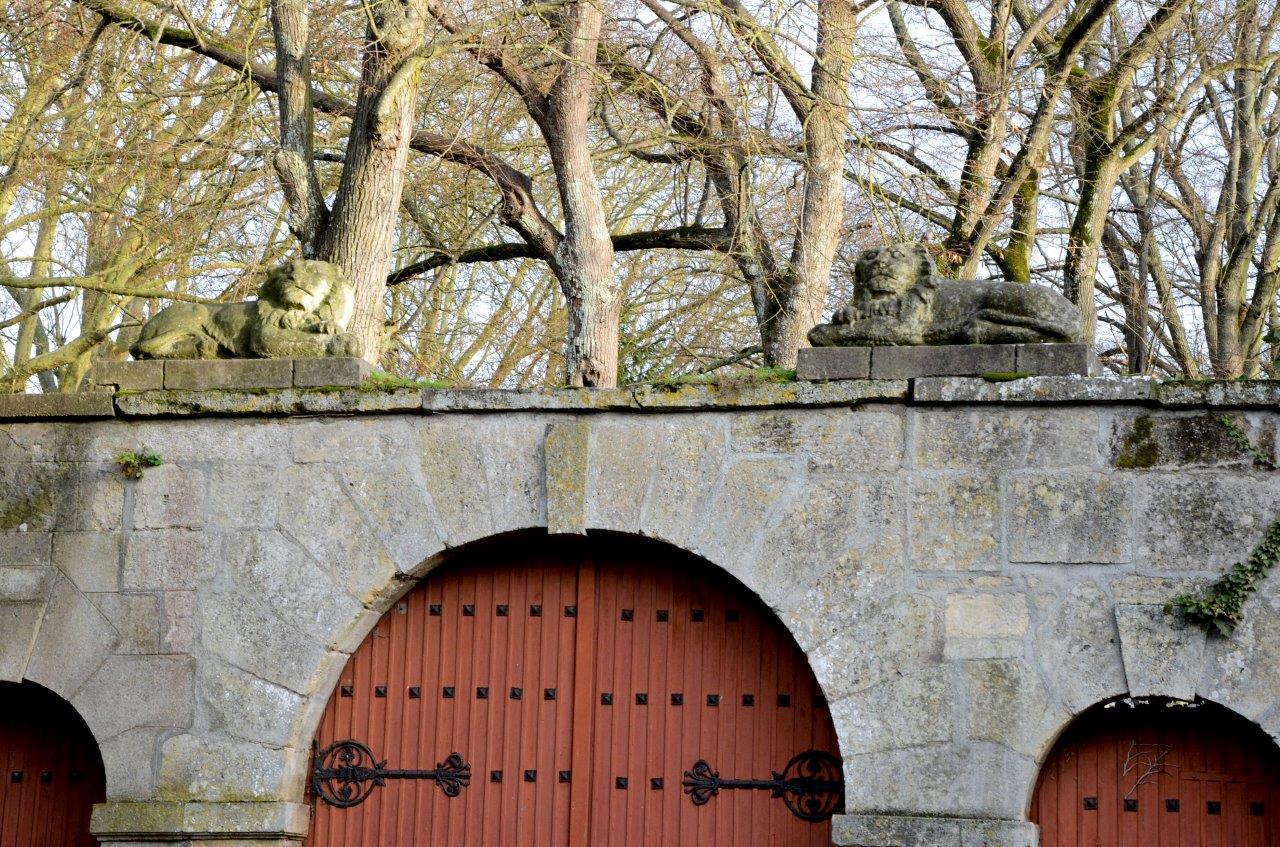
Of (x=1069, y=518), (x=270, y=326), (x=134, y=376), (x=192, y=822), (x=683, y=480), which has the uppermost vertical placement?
(x=270, y=326)

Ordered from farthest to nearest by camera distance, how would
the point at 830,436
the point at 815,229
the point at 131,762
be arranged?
the point at 815,229, the point at 131,762, the point at 830,436

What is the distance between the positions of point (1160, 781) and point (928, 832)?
37.9 inches

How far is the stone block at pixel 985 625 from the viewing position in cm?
619

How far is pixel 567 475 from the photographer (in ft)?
21.7

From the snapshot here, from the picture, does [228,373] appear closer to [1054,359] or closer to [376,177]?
[1054,359]

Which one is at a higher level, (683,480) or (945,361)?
(945,361)

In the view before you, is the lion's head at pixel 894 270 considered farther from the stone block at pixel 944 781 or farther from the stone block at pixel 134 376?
the stone block at pixel 134 376

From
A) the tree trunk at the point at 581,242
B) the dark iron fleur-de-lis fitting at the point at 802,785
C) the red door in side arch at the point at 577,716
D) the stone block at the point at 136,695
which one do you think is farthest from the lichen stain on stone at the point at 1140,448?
the tree trunk at the point at 581,242

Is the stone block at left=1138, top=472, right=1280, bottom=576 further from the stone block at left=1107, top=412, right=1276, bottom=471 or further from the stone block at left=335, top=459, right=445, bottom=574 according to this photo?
the stone block at left=335, top=459, right=445, bottom=574

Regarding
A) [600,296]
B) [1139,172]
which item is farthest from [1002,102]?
[1139,172]

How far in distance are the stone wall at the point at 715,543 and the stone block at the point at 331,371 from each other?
0.30 feet

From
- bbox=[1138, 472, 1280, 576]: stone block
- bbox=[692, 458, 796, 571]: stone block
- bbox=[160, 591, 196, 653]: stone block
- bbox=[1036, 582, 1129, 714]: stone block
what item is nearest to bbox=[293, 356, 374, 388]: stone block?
bbox=[160, 591, 196, 653]: stone block

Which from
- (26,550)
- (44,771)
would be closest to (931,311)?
(26,550)

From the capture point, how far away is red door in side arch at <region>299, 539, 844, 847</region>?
261 inches
